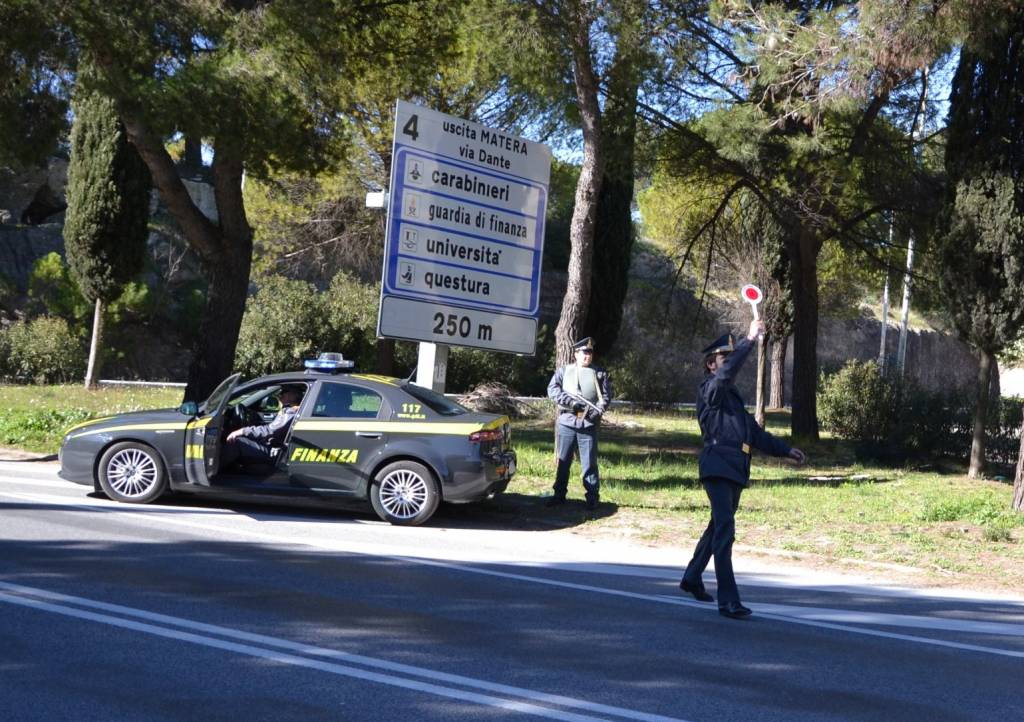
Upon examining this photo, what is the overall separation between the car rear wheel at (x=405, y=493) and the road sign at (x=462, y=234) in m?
1.73

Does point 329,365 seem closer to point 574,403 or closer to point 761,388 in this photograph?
point 574,403

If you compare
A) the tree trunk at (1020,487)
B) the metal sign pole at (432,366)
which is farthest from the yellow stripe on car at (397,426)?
the tree trunk at (1020,487)

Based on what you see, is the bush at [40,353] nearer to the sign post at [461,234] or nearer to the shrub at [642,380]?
the shrub at [642,380]

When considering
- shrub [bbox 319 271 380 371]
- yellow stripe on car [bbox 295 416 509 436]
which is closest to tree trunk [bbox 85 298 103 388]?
shrub [bbox 319 271 380 371]

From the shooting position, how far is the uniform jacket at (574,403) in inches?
466

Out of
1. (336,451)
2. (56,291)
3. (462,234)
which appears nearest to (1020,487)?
(462,234)

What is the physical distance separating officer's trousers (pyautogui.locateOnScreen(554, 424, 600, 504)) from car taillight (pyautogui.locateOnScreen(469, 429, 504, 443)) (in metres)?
1.25

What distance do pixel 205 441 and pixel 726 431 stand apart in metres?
5.35

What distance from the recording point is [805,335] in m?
21.1

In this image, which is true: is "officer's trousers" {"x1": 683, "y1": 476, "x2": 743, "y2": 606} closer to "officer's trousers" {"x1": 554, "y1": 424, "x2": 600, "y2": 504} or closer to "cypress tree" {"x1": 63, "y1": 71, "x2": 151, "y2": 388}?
"officer's trousers" {"x1": 554, "y1": 424, "x2": 600, "y2": 504}

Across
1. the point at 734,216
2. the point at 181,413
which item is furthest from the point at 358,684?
the point at 734,216

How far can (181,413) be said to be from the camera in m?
10.7

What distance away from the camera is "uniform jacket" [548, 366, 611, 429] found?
1184 cm

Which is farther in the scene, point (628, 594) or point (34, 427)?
point (34, 427)
